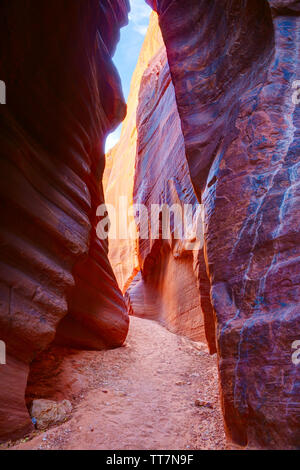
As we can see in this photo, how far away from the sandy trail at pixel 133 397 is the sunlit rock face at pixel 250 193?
0.97 metres

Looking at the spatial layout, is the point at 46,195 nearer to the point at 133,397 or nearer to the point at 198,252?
the point at 133,397

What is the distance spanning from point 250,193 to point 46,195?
3.91m

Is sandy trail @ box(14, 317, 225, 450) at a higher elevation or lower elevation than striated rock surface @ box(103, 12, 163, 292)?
lower

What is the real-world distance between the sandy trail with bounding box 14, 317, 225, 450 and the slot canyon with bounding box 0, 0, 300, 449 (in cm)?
4

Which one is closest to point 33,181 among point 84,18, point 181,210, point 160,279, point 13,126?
point 13,126

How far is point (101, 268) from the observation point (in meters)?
8.32

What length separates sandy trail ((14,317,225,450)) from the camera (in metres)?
3.70

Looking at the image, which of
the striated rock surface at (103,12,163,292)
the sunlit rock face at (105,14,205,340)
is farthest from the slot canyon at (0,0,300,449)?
the striated rock surface at (103,12,163,292)

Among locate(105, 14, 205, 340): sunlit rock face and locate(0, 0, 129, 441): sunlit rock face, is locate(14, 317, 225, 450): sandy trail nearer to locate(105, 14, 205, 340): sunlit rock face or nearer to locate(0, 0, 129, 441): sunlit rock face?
locate(0, 0, 129, 441): sunlit rock face

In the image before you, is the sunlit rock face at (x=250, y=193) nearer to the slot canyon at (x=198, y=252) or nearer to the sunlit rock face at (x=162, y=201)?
the slot canyon at (x=198, y=252)

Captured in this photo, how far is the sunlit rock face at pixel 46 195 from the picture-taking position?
4.53 metres

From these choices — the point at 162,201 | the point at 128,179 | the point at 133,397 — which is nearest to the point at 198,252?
the point at 133,397

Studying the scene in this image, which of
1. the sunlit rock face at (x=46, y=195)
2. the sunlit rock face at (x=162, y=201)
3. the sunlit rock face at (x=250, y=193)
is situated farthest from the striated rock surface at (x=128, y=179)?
the sunlit rock face at (x=250, y=193)

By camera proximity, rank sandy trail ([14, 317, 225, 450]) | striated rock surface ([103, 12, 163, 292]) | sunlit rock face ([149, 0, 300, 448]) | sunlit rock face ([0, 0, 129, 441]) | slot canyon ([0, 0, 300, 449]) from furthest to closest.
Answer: striated rock surface ([103, 12, 163, 292]) → sunlit rock face ([0, 0, 129, 441]) → sandy trail ([14, 317, 225, 450]) → slot canyon ([0, 0, 300, 449]) → sunlit rock face ([149, 0, 300, 448])
